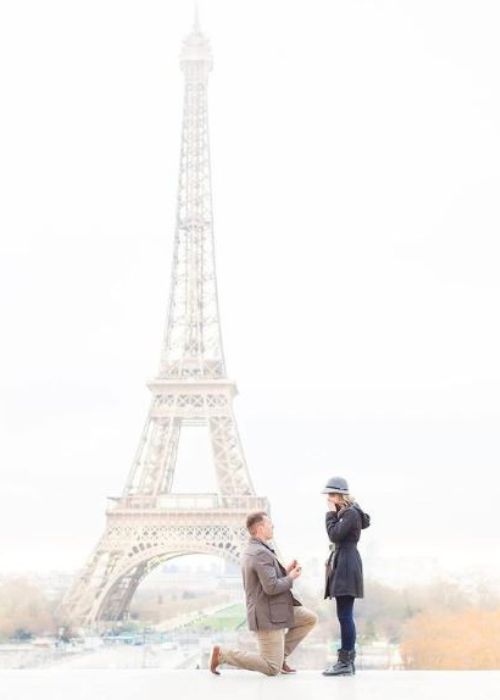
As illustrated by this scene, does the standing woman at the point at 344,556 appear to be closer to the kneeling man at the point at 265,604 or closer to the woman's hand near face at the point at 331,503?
the woman's hand near face at the point at 331,503

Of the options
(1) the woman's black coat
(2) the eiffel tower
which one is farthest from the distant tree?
(1) the woman's black coat

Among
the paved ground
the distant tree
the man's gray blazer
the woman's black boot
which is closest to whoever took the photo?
the paved ground

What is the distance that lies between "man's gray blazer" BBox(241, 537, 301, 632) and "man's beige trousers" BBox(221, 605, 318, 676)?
6 centimetres

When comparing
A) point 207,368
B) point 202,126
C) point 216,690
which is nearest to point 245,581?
point 216,690

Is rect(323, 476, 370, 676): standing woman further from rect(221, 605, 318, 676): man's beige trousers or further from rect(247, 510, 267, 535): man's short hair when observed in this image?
rect(247, 510, 267, 535): man's short hair

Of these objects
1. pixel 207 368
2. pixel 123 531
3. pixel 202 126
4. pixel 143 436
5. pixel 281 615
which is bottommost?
pixel 281 615

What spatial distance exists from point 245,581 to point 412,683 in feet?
2.77

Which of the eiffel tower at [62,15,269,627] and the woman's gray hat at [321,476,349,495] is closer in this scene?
the woman's gray hat at [321,476,349,495]

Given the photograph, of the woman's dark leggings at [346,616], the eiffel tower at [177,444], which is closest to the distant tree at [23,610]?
the eiffel tower at [177,444]

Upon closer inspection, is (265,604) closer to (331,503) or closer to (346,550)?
(346,550)

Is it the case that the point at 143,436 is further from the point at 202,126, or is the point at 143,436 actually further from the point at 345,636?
the point at 345,636

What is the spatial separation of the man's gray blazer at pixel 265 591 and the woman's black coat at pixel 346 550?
213 millimetres

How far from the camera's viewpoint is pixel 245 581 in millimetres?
4406

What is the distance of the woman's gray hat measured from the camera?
4.44 m
